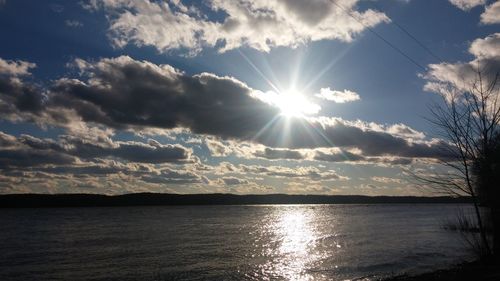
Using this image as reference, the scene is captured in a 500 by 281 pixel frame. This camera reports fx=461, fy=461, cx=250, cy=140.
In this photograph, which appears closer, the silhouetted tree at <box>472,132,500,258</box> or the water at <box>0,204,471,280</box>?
the silhouetted tree at <box>472,132,500,258</box>

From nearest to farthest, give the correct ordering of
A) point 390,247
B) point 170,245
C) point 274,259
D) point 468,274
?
point 468,274 < point 274,259 < point 390,247 < point 170,245

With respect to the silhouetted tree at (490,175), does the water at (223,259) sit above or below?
below

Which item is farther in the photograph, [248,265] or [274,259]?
[274,259]

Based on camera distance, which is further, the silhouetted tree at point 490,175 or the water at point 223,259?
the water at point 223,259

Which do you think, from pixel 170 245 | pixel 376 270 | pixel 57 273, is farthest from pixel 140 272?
pixel 170 245

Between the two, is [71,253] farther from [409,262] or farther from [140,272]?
[409,262]

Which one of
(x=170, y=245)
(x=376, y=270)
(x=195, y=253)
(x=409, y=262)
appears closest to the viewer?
(x=376, y=270)

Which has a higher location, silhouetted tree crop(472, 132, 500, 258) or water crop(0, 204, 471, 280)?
silhouetted tree crop(472, 132, 500, 258)

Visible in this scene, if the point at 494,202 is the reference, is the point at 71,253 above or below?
below

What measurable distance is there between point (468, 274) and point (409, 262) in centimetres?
1708

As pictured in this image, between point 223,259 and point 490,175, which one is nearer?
point 490,175

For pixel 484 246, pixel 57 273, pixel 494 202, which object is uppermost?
pixel 494 202

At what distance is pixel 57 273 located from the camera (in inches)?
1432

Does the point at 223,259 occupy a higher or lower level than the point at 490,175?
lower
